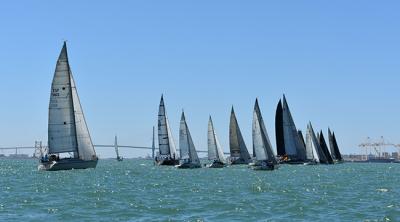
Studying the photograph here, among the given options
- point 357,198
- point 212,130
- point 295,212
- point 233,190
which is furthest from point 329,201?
point 212,130

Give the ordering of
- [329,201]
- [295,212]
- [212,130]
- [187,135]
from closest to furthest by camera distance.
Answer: [295,212] < [329,201] < [187,135] < [212,130]

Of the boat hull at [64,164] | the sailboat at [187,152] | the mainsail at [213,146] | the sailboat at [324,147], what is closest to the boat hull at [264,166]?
the sailboat at [187,152]

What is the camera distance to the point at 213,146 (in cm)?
11744

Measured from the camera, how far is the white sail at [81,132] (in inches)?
3280

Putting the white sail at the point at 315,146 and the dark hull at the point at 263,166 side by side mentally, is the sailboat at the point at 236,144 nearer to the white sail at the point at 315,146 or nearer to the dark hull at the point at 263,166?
the white sail at the point at 315,146

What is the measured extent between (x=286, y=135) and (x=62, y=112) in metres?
52.2

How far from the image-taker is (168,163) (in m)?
115

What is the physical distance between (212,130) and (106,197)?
73.6 metres

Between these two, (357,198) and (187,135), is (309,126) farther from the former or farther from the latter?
(357,198)

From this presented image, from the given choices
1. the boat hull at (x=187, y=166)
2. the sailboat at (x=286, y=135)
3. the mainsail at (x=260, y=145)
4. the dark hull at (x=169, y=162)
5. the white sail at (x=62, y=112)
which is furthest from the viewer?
the sailboat at (x=286, y=135)

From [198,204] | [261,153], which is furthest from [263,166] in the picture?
[198,204]

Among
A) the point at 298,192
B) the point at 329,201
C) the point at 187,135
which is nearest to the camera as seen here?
the point at 329,201

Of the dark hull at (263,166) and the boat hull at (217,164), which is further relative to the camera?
the boat hull at (217,164)

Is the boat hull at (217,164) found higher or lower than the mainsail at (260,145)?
lower
